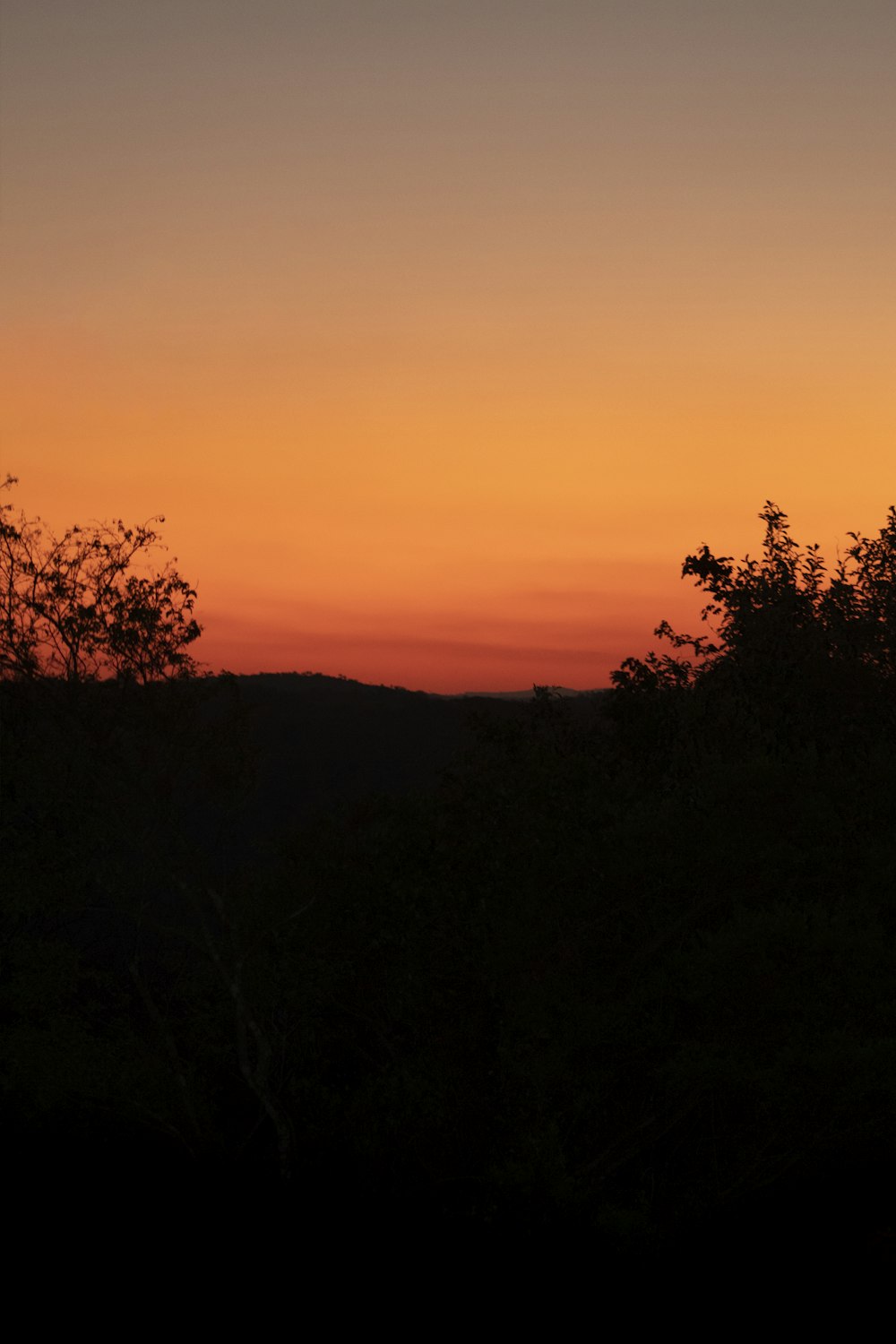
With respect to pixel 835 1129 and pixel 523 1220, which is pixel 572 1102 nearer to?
pixel 523 1220

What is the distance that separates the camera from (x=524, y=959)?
2009 cm

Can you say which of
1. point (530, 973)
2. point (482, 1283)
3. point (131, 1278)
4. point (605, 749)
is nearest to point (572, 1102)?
point (530, 973)

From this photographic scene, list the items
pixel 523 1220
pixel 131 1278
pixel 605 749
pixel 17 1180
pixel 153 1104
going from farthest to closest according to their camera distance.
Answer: pixel 17 1180 → pixel 131 1278 → pixel 605 749 → pixel 153 1104 → pixel 523 1220

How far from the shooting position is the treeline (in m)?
19.3

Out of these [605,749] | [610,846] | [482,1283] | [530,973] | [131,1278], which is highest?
[605,749]

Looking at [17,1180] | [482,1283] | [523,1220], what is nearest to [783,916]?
[523,1220]

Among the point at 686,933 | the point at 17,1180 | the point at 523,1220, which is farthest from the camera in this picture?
the point at 17,1180

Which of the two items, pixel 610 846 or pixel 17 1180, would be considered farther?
pixel 17 1180

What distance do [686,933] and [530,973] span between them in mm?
2842

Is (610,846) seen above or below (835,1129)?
above

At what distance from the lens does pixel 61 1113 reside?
22.0m

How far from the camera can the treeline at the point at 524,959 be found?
19281 mm

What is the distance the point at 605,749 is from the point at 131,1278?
1709 cm

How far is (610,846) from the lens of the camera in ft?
67.4
